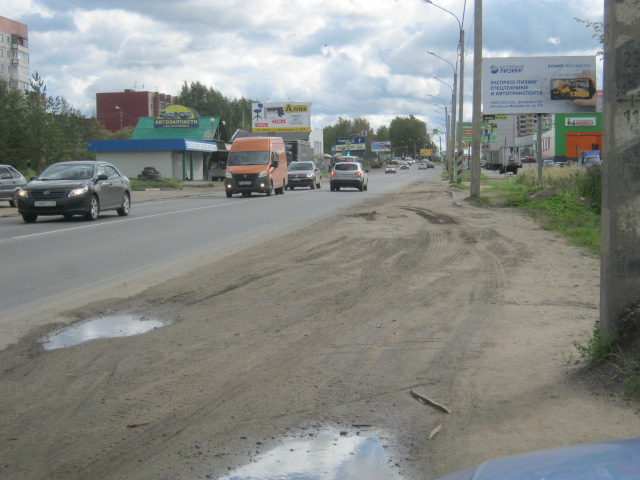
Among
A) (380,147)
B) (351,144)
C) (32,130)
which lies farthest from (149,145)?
(380,147)

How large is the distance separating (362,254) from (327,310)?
13.3 ft

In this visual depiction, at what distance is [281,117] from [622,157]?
80255 millimetres

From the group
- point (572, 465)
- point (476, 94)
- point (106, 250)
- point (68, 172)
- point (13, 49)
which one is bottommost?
point (106, 250)

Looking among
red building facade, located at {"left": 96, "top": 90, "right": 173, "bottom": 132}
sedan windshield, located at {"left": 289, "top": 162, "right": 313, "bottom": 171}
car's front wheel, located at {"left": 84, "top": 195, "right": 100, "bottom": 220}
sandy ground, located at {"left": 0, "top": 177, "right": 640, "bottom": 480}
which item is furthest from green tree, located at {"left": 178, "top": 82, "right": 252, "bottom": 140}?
sandy ground, located at {"left": 0, "top": 177, "right": 640, "bottom": 480}

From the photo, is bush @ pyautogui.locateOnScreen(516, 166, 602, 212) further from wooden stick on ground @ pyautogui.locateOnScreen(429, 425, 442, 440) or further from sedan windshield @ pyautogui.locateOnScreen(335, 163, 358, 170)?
wooden stick on ground @ pyautogui.locateOnScreen(429, 425, 442, 440)

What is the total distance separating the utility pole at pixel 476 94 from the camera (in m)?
24.3

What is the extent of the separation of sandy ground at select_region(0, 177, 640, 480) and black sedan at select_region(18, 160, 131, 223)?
10.2 m

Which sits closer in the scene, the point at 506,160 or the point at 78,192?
the point at 78,192

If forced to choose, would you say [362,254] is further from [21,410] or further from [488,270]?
[21,410]

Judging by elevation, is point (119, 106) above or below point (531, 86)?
above

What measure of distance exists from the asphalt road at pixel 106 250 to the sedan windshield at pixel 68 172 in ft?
3.83

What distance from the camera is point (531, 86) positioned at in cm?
3070

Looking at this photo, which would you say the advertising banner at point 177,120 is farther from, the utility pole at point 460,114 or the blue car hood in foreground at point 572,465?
Result: the blue car hood in foreground at point 572,465

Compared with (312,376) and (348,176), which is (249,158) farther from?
(312,376)
